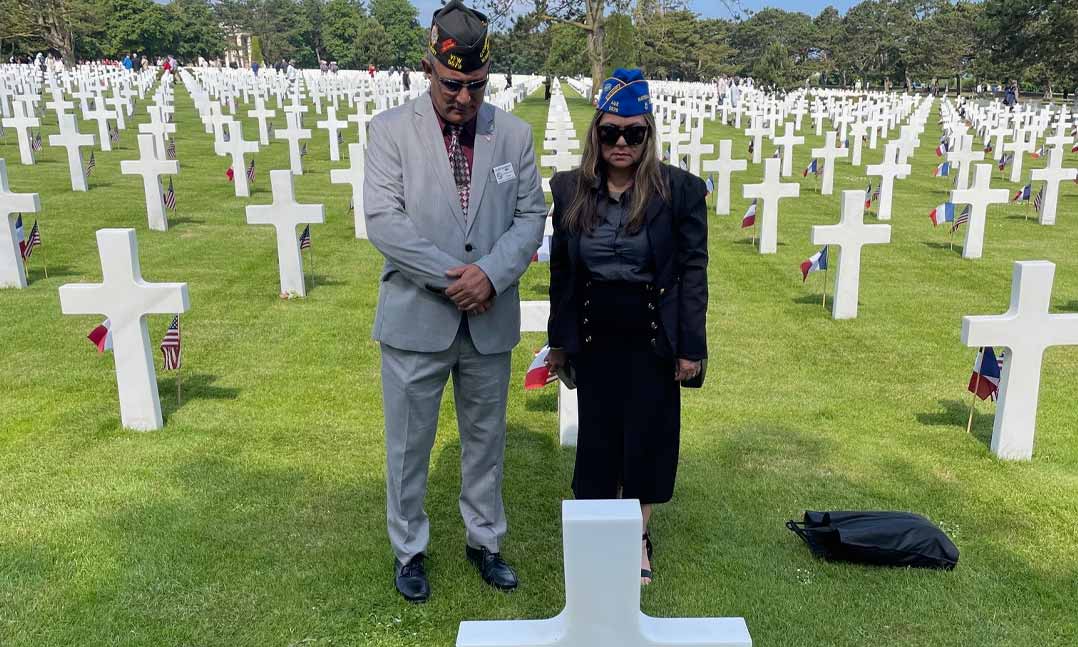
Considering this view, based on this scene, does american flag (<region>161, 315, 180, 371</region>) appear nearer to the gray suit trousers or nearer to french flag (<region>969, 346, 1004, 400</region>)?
the gray suit trousers

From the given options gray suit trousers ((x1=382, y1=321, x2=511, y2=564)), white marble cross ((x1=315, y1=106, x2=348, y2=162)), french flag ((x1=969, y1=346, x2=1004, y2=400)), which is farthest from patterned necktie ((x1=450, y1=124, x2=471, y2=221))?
white marble cross ((x1=315, y1=106, x2=348, y2=162))

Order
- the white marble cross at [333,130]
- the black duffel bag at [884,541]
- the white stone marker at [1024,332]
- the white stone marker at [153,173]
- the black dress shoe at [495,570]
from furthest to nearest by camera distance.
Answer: the white marble cross at [333,130], the white stone marker at [153,173], the white stone marker at [1024,332], the black duffel bag at [884,541], the black dress shoe at [495,570]

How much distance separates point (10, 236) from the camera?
816cm

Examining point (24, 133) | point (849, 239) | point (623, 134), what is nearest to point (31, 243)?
point (623, 134)

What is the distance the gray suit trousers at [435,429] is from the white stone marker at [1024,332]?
2628 millimetres

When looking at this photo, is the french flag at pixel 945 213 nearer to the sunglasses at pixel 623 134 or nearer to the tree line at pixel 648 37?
the sunglasses at pixel 623 134

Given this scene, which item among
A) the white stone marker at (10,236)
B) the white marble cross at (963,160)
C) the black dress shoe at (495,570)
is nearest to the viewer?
the black dress shoe at (495,570)

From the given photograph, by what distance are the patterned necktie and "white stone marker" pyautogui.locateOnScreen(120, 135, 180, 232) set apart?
9.01 metres

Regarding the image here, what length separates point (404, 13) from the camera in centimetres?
10725

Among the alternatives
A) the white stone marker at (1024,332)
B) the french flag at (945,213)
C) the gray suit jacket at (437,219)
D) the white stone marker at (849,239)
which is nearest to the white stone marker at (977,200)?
the french flag at (945,213)

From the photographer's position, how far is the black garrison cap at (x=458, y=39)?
9.64 ft

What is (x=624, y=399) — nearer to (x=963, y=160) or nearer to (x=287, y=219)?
(x=287, y=219)

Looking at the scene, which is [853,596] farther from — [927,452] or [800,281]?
[800,281]

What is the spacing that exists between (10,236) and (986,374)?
26.8 ft
